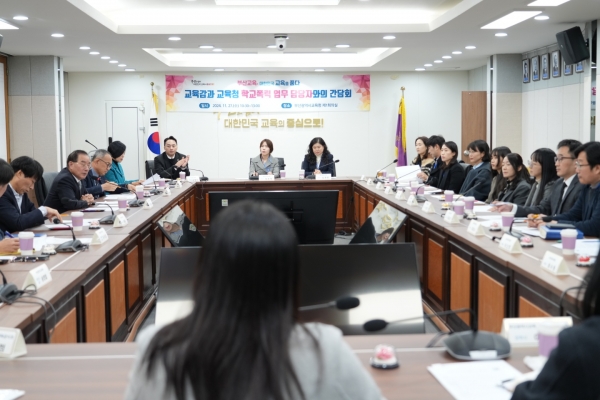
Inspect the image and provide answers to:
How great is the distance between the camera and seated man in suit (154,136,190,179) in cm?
854

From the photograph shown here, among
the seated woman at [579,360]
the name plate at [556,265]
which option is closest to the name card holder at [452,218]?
the name plate at [556,265]

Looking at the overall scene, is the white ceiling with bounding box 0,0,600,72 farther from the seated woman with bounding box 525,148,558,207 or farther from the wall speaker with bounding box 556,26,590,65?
the seated woman with bounding box 525,148,558,207

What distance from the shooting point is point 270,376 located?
89cm

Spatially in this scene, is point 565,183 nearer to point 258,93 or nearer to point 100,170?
point 100,170

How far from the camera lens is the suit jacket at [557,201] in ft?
14.3

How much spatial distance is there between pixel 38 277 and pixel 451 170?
535 cm

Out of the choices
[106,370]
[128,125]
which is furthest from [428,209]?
[128,125]

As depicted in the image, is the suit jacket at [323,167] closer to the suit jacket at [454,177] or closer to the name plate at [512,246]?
Answer: the suit jacket at [454,177]

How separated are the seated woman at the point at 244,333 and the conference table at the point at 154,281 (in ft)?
3.12

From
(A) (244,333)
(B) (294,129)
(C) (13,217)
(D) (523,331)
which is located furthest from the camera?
(B) (294,129)

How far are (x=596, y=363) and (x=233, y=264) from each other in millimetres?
620

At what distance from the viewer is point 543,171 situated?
4.94 m

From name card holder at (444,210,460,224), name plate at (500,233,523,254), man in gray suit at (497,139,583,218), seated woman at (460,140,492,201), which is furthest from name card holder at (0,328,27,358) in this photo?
seated woman at (460,140,492,201)

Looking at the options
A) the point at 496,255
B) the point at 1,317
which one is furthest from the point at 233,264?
the point at 496,255
